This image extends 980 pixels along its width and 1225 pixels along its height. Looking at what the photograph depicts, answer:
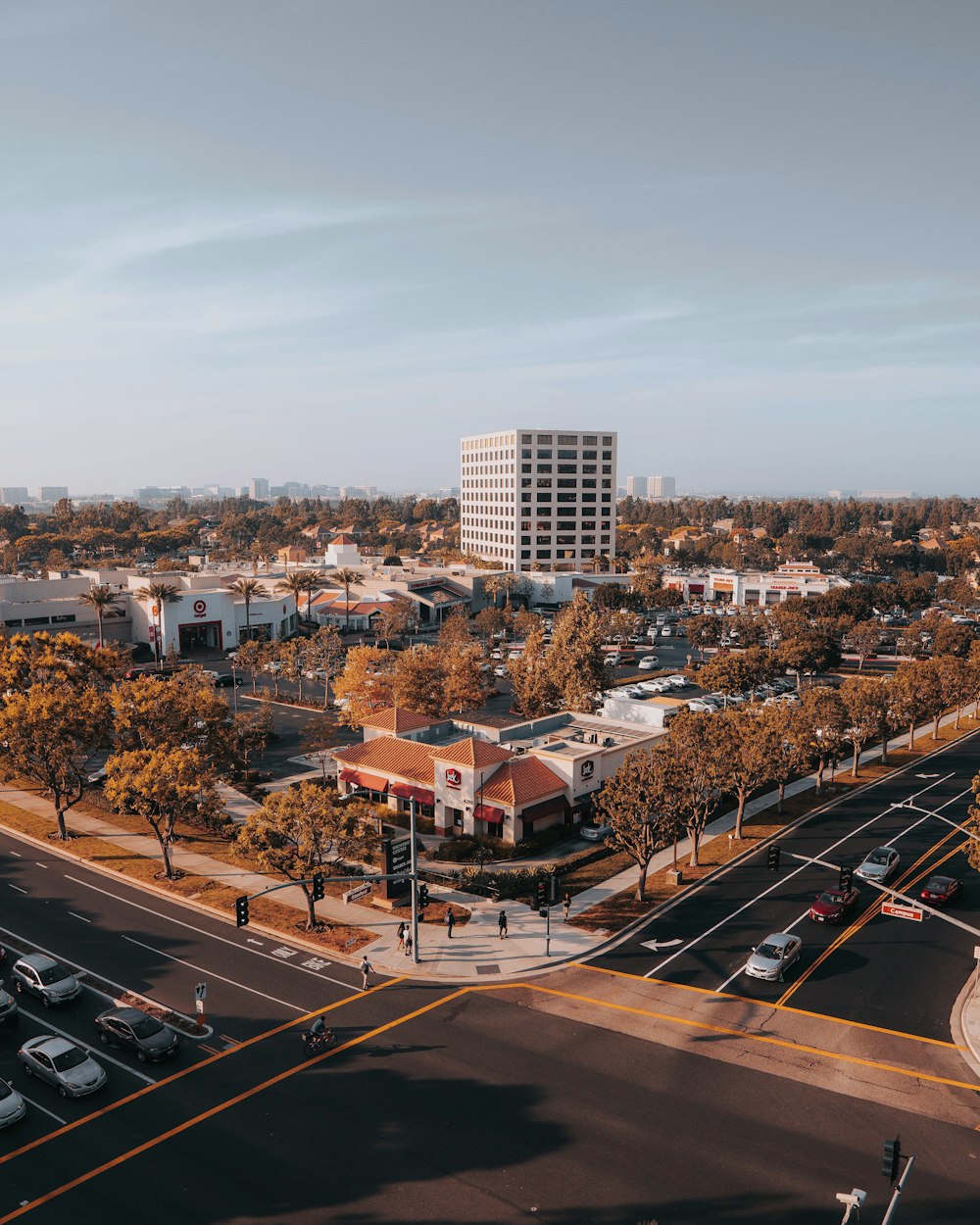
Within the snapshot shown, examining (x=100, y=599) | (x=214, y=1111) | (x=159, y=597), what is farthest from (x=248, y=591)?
(x=214, y=1111)

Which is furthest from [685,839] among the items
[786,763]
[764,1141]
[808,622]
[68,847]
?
Answer: [808,622]

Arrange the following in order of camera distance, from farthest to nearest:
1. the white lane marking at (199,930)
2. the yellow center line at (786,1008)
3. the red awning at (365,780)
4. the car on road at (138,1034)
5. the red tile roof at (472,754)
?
the red awning at (365,780) → the red tile roof at (472,754) → the white lane marking at (199,930) → the yellow center line at (786,1008) → the car on road at (138,1034)

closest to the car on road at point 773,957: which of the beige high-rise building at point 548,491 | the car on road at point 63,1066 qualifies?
the car on road at point 63,1066

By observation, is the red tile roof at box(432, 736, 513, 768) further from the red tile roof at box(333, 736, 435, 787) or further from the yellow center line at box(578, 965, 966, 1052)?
the yellow center line at box(578, 965, 966, 1052)

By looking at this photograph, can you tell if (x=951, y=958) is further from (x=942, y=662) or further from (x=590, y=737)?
(x=942, y=662)

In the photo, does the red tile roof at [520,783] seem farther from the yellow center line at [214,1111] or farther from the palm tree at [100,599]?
the palm tree at [100,599]
